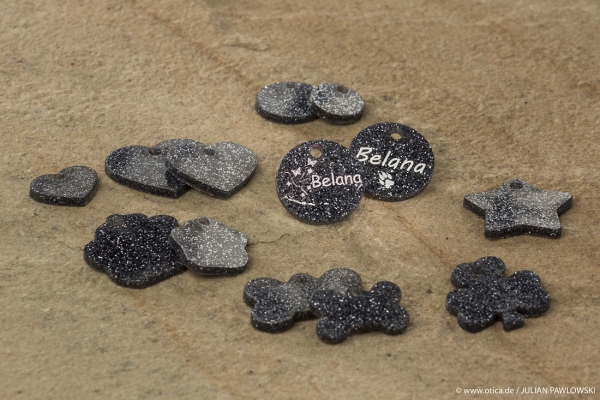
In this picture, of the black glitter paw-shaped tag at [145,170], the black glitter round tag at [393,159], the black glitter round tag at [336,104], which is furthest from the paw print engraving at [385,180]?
the black glitter paw-shaped tag at [145,170]

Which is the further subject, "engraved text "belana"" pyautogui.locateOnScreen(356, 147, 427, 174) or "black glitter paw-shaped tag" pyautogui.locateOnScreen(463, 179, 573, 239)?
"engraved text "belana"" pyautogui.locateOnScreen(356, 147, 427, 174)

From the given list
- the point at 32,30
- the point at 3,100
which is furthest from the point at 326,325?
the point at 32,30

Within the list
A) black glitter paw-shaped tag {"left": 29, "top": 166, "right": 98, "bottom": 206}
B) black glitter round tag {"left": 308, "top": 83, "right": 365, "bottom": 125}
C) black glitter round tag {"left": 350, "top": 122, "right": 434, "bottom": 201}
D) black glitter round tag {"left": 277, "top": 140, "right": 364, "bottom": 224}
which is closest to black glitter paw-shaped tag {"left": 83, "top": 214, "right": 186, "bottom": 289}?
black glitter paw-shaped tag {"left": 29, "top": 166, "right": 98, "bottom": 206}

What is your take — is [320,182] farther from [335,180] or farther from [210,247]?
[210,247]

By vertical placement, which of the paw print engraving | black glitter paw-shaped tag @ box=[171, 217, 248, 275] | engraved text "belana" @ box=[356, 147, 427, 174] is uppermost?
engraved text "belana" @ box=[356, 147, 427, 174]

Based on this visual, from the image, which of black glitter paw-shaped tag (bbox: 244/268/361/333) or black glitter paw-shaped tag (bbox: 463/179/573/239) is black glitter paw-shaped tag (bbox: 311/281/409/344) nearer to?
black glitter paw-shaped tag (bbox: 244/268/361/333)

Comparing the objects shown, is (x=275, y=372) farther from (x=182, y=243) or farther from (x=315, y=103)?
(x=315, y=103)

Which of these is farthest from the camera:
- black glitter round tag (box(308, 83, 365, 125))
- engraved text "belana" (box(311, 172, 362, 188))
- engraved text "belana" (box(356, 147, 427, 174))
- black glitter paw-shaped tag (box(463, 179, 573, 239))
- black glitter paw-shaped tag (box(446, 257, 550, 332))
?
black glitter round tag (box(308, 83, 365, 125))
